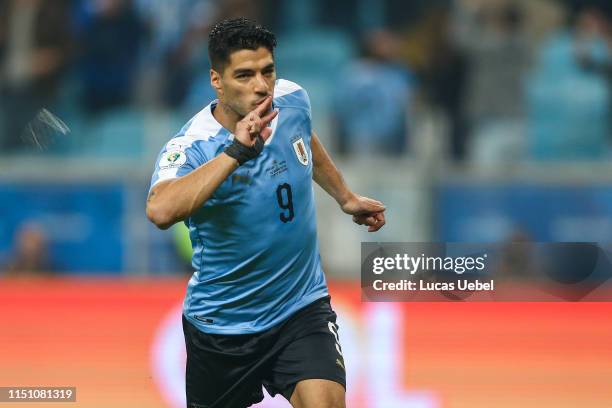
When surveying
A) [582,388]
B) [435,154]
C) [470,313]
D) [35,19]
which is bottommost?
[582,388]

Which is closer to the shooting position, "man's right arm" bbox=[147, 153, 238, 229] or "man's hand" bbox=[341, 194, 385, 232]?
"man's right arm" bbox=[147, 153, 238, 229]

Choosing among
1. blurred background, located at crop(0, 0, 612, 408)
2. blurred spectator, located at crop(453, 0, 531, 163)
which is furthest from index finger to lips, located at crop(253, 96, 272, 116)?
blurred spectator, located at crop(453, 0, 531, 163)

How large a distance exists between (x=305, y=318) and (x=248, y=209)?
58cm

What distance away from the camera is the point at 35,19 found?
40.1 feet

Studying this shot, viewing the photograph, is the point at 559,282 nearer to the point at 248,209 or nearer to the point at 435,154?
the point at 248,209

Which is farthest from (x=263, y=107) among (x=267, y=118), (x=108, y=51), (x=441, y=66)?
(x=108, y=51)

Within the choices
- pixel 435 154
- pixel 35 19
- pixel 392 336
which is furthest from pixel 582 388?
pixel 35 19

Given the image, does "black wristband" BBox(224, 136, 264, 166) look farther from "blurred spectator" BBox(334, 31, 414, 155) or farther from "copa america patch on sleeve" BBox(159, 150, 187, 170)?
"blurred spectator" BBox(334, 31, 414, 155)

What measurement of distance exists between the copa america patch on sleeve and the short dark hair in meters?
0.39

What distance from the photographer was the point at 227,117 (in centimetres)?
495

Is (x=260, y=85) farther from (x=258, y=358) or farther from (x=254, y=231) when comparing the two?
(x=258, y=358)

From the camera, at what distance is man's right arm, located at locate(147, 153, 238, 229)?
4.43 metres

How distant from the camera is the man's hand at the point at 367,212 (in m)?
5.46

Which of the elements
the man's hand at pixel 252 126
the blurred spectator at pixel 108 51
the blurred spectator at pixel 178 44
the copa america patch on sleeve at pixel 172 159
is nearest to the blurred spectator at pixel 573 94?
the blurred spectator at pixel 178 44
